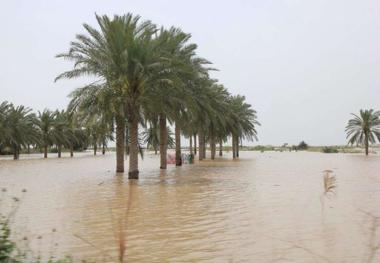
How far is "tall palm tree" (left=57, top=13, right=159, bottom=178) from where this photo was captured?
18531 mm

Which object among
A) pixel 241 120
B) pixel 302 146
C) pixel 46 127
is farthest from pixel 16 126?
pixel 302 146

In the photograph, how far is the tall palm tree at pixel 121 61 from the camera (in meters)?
18.5

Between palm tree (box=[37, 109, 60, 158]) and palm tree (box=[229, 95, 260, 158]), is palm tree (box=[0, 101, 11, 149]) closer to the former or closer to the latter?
palm tree (box=[37, 109, 60, 158])

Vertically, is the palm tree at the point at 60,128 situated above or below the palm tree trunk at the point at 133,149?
above

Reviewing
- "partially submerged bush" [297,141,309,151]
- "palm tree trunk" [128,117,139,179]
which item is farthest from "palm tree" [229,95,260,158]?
"partially submerged bush" [297,141,309,151]

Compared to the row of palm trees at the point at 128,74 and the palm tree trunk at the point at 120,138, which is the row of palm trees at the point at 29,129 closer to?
the palm tree trunk at the point at 120,138

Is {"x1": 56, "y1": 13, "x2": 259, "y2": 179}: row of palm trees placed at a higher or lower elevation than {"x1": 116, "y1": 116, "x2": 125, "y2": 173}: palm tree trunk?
higher

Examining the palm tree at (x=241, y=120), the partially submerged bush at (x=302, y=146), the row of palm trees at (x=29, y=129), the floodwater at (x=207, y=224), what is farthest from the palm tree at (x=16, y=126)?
the partially submerged bush at (x=302, y=146)

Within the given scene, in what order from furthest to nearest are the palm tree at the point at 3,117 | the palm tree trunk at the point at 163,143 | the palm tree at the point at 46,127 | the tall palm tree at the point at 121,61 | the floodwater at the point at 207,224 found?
1. the palm tree at the point at 46,127
2. the palm tree at the point at 3,117
3. the palm tree trunk at the point at 163,143
4. the tall palm tree at the point at 121,61
5. the floodwater at the point at 207,224

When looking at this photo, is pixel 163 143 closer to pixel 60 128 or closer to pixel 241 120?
pixel 241 120

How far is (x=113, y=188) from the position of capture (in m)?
16.6

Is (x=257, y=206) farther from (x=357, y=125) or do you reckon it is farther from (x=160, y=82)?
(x=357, y=125)

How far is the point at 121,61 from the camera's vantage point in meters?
18.7

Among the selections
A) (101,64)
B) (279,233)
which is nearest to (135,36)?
(101,64)
